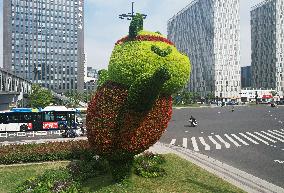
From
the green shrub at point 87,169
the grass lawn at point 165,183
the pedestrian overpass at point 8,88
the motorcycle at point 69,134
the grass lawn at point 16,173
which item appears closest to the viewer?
the grass lawn at point 165,183

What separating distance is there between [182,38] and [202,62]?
2678 centimetres

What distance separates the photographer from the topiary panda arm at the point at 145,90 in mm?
12359

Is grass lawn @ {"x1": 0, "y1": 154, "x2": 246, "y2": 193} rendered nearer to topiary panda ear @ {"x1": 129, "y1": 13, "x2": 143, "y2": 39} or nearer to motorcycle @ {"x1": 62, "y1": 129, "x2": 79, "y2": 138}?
topiary panda ear @ {"x1": 129, "y1": 13, "x2": 143, "y2": 39}

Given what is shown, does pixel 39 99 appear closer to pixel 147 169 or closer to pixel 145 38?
pixel 147 169

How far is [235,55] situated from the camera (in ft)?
529

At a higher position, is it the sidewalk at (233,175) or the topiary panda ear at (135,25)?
the topiary panda ear at (135,25)

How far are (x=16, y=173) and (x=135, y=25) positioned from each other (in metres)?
11.8

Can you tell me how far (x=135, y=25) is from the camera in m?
14.5

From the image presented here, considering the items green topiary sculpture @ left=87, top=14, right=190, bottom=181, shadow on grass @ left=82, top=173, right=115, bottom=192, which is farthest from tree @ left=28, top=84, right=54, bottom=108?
green topiary sculpture @ left=87, top=14, right=190, bottom=181

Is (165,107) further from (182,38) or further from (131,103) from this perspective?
(182,38)

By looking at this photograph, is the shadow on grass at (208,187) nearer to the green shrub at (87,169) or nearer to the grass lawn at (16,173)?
the green shrub at (87,169)

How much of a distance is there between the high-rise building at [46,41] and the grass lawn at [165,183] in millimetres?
A: 140113

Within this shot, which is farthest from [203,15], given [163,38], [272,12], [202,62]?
[163,38]

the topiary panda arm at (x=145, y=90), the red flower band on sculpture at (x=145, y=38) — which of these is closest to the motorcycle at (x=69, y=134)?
the red flower band on sculpture at (x=145, y=38)
